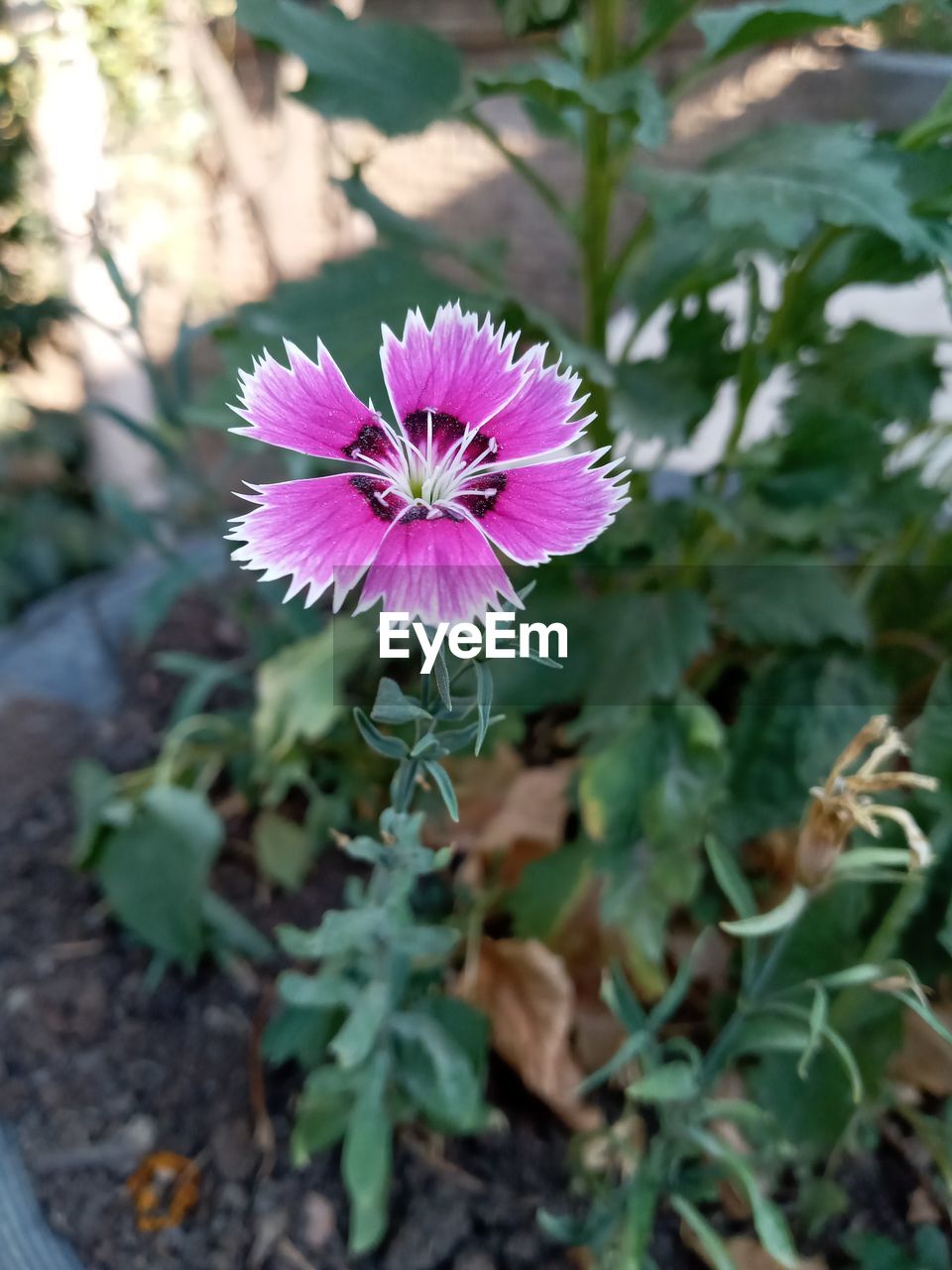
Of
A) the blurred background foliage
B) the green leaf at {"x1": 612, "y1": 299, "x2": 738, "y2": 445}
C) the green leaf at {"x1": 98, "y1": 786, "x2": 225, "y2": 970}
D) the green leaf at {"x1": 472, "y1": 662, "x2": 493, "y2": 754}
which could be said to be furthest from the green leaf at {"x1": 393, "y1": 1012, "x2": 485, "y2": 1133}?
the green leaf at {"x1": 612, "y1": 299, "x2": 738, "y2": 445}

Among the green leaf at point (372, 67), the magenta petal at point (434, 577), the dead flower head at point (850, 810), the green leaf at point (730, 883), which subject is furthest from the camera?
the green leaf at point (372, 67)

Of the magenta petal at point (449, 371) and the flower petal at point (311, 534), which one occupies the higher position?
the magenta petal at point (449, 371)

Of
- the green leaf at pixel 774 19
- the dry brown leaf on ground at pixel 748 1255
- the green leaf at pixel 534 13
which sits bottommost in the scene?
the dry brown leaf on ground at pixel 748 1255

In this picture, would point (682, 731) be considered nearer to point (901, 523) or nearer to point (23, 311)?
point (901, 523)

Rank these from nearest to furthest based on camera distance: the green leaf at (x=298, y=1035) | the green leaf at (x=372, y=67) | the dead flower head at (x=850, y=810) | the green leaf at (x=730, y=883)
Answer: the dead flower head at (x=850, y=810) < the green leaf at (x=730, y=883) < the green leaf at (x=298, y=1035) < the green leaf at (x=372, y=67)

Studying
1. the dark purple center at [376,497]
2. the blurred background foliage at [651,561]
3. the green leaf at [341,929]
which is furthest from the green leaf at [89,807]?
the dark purple center at [376,497]

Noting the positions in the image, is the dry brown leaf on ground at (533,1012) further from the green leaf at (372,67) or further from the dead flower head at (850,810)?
the green leaf at (372,67)

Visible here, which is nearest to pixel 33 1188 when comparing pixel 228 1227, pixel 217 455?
pixel 228 1227

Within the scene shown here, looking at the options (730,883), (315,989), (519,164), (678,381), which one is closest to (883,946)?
(730,883)
